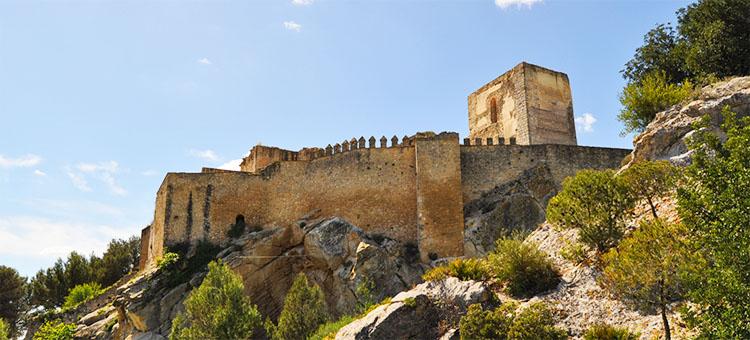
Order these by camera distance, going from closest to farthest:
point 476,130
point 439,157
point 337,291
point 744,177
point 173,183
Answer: point 744,177, point 337,291, point 439,157, point 173,183, point 476,130

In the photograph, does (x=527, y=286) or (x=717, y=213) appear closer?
(x=717, y=213)

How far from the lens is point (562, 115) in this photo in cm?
3312

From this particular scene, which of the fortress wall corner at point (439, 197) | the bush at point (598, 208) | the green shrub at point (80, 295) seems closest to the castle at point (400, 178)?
the fortress wall corner at point (439, 197)

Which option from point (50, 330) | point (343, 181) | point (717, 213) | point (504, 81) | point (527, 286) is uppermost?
point (504, 81)

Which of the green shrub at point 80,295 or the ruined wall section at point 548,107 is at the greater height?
the ruined wall section at point 548,107

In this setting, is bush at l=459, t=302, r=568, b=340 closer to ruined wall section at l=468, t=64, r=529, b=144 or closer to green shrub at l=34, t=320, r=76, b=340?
Answer: ruined wall section at l=468, t=64, r=529, b=144

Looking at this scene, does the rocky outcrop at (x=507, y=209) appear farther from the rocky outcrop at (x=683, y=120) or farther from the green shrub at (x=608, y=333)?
the green shrub at (x=608, y=333)

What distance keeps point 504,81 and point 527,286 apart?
20041 mm

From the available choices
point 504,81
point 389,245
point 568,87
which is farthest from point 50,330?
point 568,87

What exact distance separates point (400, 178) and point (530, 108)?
8.12m

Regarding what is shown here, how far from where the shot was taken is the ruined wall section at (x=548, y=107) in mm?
31938

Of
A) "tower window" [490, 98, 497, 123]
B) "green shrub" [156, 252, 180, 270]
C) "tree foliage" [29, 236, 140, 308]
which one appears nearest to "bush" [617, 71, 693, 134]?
"tower window" [490, 98, 497, 123]

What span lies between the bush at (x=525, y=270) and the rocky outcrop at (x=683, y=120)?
14.3ft

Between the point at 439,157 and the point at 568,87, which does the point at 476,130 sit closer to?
the point at 568,87
